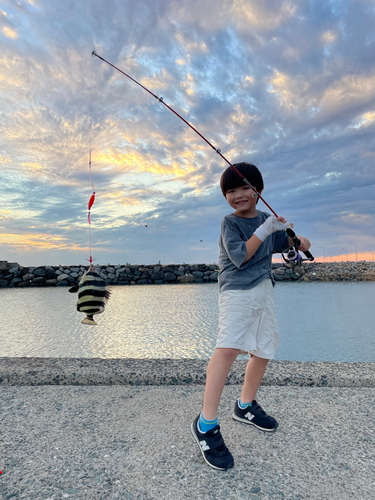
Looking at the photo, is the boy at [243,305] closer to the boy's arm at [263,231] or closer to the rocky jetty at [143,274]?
the boy's arm at [263,231]

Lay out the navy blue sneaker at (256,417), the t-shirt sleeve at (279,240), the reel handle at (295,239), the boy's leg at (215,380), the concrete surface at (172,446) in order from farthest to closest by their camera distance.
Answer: the t-shirt sleeve at (279,240), the reel handle at (295,239), the navy blue sneaker at (256,417), the boy's leg at (215,380), the concrete surface at (172,446)

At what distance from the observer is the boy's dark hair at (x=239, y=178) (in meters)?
1.89

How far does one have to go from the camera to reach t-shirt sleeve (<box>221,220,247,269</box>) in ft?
5.74

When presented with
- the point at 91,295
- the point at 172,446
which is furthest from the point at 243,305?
the point at 91,295

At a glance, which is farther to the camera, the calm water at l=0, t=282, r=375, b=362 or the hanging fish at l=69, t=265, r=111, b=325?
the calm water at l=0, t=282, r=375, b=362

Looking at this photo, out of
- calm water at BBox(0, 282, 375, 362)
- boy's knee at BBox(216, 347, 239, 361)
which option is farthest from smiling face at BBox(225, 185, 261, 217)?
calm water at BBox(0, 282, 375, 362)

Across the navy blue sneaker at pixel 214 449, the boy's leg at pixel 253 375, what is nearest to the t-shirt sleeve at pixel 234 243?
the boy's leg at pixel 253 375

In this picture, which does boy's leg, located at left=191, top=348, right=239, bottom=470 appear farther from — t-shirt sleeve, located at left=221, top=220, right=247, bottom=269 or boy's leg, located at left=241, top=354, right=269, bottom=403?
t-shirt sleeve, located at left=221, top=220, right=247, bottom=269

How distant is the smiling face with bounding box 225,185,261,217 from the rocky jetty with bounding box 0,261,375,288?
43.9 ft

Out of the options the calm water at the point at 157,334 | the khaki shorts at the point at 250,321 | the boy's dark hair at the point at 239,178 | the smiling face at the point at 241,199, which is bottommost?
the calm water at the point at 157,334

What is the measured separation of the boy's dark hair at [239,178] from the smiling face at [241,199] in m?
0.03

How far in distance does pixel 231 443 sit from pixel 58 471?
2.81ft

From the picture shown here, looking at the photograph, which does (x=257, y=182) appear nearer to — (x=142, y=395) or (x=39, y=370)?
(x=142, y=395)

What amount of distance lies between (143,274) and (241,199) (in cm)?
1417
